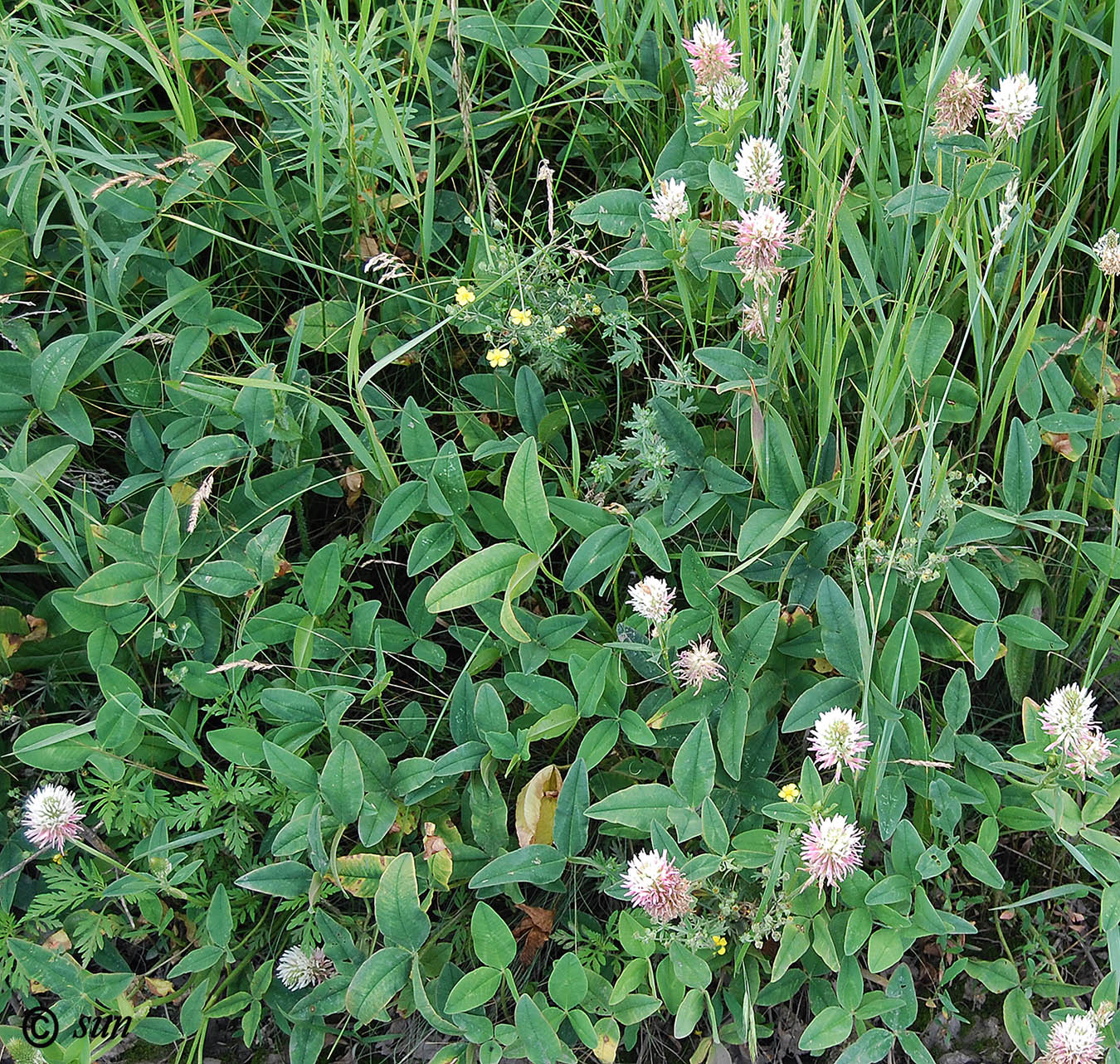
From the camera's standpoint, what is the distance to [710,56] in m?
1.59

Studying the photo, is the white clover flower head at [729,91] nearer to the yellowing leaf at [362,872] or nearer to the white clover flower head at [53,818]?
the yellowing leaf at [362,872]

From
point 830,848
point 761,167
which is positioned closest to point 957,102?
point 761,167

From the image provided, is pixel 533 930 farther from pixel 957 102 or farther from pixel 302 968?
pixel 957 102

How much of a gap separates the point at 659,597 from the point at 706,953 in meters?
0.60

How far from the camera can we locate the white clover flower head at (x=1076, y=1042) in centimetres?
150

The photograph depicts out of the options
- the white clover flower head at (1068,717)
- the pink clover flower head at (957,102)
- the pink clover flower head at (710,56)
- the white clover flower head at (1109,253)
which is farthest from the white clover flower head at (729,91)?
the white clover flower head at (1068,717)

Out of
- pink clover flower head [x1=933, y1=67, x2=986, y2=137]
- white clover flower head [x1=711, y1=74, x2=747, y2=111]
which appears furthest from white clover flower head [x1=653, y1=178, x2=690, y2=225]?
pink clover flower head [x1=933, y1=67, x2=986, y2=137]

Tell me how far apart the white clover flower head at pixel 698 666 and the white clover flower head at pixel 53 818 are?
1035mm

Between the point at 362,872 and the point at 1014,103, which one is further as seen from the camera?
the point at 362,872

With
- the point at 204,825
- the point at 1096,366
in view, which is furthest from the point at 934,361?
the point at 204,825

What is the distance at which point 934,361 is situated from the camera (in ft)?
5.76

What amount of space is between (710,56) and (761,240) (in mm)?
324

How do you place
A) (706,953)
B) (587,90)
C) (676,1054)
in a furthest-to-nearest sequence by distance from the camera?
1. (587,90)
2. (676,1054)
3. (706,953)

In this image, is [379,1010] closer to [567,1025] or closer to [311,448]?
[567,1025]
